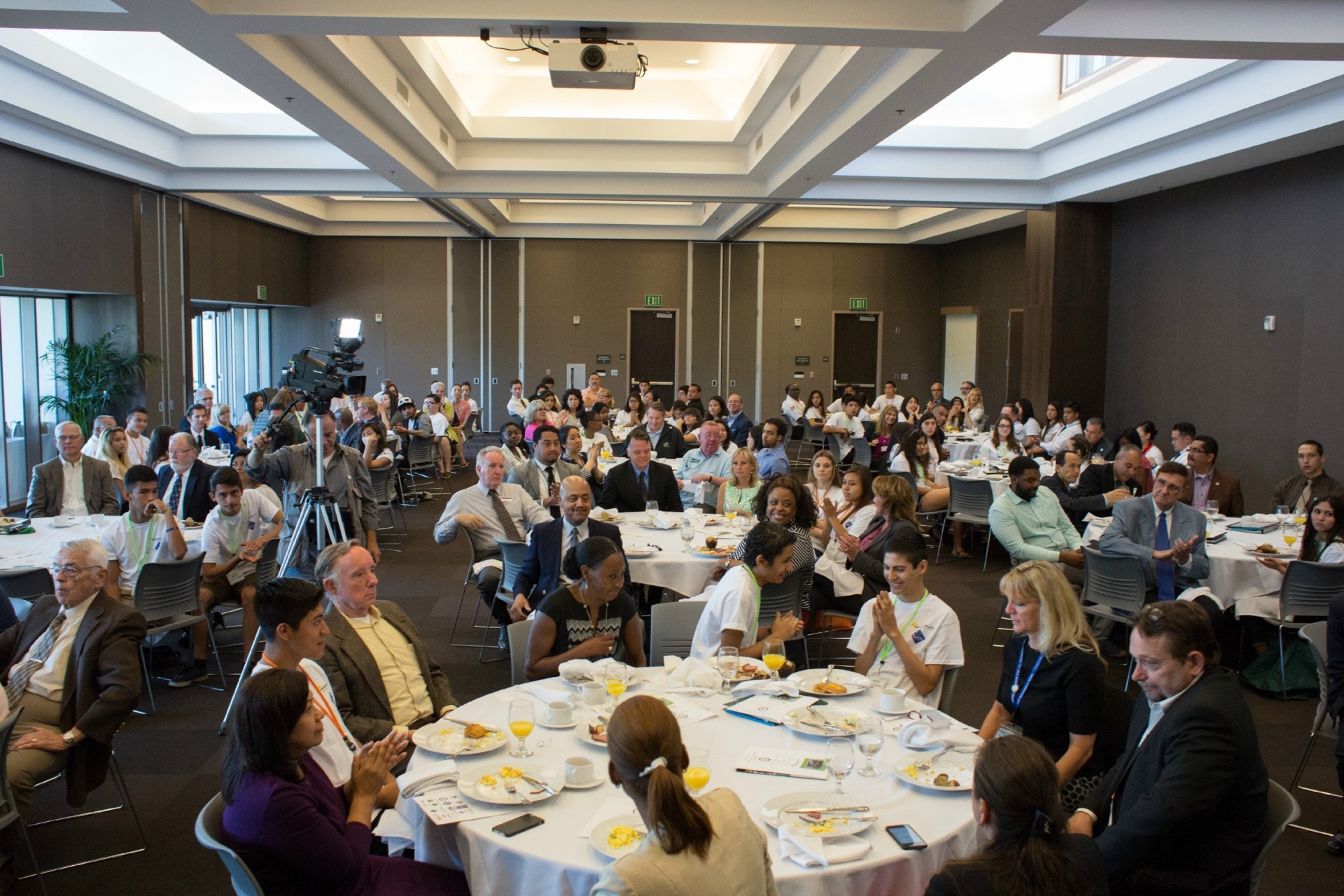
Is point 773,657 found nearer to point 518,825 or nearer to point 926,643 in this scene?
point 926,643

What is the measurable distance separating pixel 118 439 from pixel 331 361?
274 cm

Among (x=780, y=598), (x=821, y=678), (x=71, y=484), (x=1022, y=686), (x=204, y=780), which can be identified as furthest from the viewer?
(x=71, y=484)

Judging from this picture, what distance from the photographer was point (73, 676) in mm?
→ 3850

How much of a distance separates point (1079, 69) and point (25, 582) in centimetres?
1126

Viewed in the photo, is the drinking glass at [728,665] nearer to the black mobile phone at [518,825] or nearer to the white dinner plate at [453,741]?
the white dinner plate at [453,741]

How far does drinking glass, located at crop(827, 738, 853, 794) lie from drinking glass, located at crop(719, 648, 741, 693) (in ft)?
1.87

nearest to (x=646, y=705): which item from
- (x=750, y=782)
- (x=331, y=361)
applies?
(x=750, y=782)

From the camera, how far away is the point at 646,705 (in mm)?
2082

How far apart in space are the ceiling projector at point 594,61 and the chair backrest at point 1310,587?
202 inches

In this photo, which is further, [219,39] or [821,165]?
[821,165]

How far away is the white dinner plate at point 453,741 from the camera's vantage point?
2980 mm

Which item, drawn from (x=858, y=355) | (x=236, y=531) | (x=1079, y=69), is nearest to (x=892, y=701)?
(x=236, y=531)

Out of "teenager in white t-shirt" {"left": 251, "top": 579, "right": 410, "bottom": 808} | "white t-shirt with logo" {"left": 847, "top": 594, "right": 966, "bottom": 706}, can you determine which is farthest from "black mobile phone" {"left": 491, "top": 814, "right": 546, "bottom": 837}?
"white t-shirt with logo" {"left": 847, "top": 594, "right": 966, "bottom": 706}

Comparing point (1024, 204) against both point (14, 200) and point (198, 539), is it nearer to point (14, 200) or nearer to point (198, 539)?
point (198, 539)
